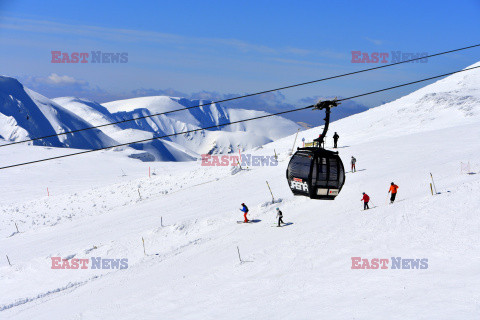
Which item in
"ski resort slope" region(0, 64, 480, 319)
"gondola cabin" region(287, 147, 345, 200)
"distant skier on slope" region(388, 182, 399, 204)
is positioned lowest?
"ski resort slope" region(0, 64, 480, 319)

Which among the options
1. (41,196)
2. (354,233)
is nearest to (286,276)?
(354,233)

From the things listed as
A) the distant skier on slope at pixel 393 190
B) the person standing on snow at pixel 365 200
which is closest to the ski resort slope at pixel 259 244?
the distant skier on slope at pixel 393 190

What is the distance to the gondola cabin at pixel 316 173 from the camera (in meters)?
13.5

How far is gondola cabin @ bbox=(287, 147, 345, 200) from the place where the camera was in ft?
44.3

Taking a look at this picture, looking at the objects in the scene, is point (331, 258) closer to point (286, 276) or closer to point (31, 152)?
point (286, 276)

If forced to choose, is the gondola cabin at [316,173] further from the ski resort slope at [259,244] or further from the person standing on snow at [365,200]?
the person standing on snow at [365,200]

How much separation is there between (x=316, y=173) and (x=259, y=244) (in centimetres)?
758

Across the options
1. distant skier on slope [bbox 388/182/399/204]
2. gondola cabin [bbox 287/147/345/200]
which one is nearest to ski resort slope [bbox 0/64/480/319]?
distant skier on slope [bbox 388/182/399/204]

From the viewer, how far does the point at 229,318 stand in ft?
42.4

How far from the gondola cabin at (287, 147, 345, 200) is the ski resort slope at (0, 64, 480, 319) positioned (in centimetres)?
354

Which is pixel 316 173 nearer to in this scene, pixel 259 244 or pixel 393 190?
pixel 259 244

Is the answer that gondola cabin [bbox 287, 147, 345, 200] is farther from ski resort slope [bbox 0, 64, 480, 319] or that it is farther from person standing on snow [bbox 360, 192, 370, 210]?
person standing on snow [bbox 360, 192, 370, 210]

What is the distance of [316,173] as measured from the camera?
44.4 feet

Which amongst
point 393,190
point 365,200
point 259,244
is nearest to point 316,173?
point 259,244
